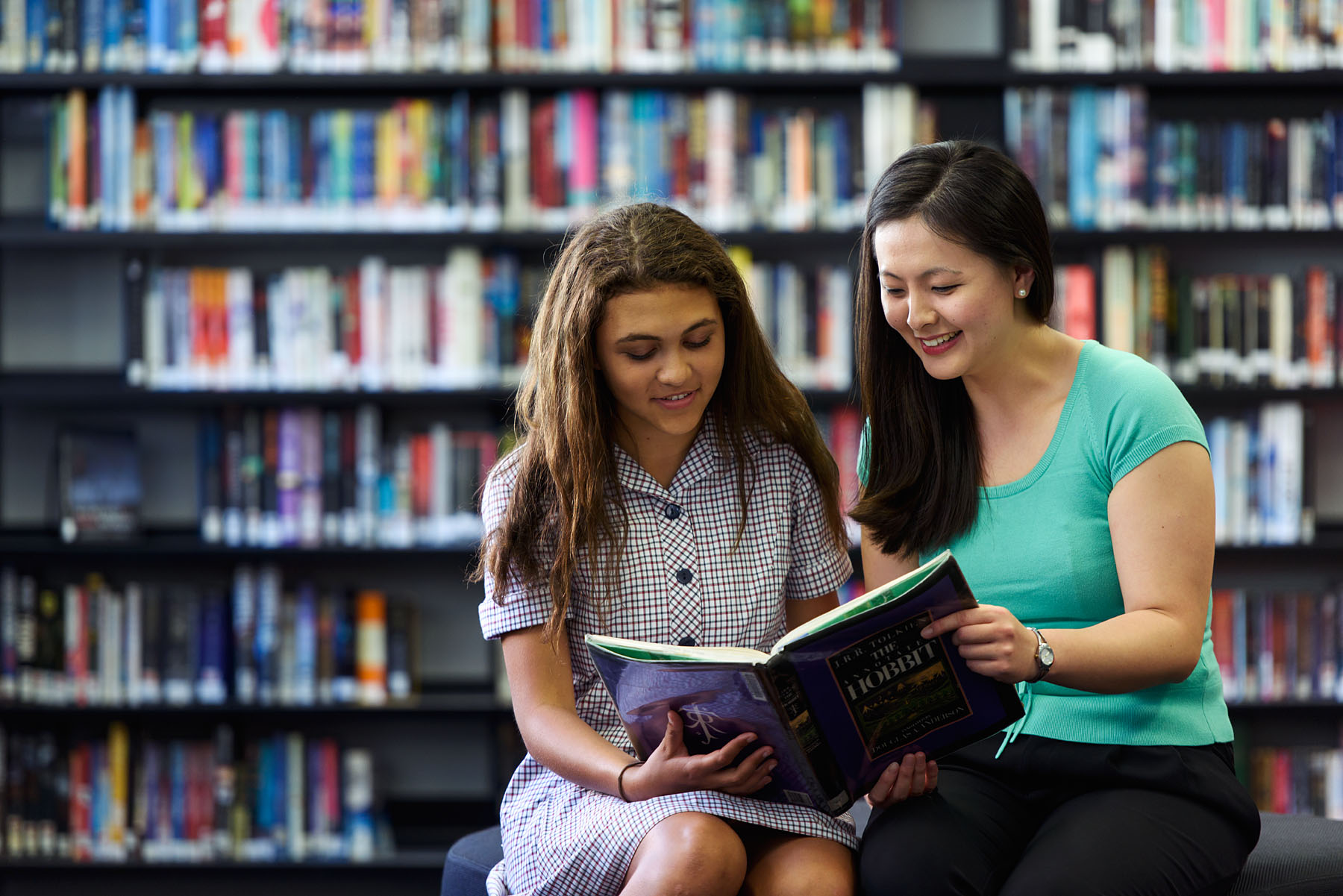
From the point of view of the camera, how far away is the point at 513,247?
2.79m

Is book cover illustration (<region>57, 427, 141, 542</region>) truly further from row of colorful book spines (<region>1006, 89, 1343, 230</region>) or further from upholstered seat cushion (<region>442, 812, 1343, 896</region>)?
row of colorful book spines (<region>1006, 89, 1343, 230</region>)

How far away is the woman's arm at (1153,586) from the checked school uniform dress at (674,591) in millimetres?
325

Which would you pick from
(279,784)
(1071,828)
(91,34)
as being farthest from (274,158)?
(1071,828)

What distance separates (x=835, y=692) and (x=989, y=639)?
0.16 metres

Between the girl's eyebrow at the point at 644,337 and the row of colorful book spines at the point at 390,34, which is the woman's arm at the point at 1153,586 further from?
the row of colorful book spines at the point at 390,34

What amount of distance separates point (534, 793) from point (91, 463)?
1.78m

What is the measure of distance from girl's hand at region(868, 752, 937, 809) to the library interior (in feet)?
4.80

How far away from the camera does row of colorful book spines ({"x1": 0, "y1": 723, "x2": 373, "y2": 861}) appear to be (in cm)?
269

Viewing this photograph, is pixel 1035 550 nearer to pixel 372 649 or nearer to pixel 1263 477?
pixel 1263 477

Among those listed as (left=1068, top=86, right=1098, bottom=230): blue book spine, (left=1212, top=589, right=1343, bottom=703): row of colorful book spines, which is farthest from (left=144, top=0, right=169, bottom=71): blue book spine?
(left=1212, top=589, right=1343, bottom=703): row of colorful book spines

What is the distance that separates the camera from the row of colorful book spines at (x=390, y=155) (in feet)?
8.79

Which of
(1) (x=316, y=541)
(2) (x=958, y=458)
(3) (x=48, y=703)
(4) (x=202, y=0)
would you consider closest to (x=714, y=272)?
(2) (x=958, y=458)

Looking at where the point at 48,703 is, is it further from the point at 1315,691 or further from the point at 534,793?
the point at 1315,691

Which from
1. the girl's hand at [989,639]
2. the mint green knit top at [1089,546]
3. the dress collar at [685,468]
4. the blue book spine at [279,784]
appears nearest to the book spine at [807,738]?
the girl's hand at [989,639]
